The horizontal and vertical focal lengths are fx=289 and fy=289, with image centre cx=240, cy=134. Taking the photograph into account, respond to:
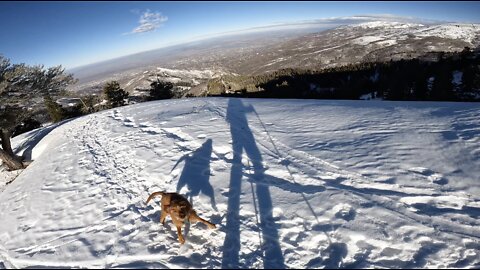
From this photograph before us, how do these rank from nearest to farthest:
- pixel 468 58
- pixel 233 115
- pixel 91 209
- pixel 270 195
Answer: pixel 270 195 → pixel 91 209 → pixel 233 115 → pixel 468 58

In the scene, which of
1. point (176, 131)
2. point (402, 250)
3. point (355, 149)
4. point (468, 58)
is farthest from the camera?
point (468, 58)

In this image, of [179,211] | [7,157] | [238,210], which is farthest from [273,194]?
[7,157]

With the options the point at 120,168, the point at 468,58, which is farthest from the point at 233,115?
the point at 468,58

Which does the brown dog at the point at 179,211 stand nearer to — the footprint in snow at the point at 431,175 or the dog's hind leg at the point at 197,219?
the dog's hind leg at the point at 197,219

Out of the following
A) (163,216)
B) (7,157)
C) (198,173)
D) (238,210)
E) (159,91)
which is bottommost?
(238,210)

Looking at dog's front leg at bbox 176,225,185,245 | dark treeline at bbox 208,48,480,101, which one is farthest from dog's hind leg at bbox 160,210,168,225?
dark treeline at bbox 208,48,480,101

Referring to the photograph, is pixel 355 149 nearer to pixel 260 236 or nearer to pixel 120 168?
pixel 260 236

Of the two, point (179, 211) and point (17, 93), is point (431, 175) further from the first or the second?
point (17, 93)
